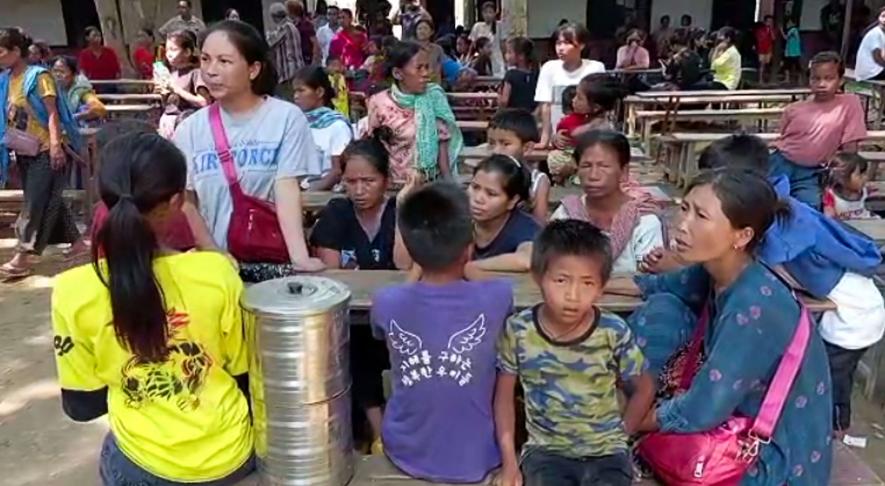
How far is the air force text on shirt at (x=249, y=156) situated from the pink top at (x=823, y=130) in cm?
339

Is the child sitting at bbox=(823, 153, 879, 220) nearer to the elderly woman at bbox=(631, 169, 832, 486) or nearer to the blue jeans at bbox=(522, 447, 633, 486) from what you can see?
the elderly woman at bbox=(631, 169, 832, 486)

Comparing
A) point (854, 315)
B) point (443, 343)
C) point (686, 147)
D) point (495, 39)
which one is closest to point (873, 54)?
point (686, 147)

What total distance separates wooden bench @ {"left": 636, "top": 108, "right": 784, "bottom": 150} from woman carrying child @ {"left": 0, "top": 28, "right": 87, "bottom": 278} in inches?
225

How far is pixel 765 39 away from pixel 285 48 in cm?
892

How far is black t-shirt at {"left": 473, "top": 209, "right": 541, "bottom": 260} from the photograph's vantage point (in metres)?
2.63

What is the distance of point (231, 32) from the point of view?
91.0 inches

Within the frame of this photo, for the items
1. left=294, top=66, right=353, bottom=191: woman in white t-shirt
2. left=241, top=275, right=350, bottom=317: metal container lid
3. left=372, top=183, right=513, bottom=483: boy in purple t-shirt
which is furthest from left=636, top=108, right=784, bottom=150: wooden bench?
left=241, top=275, right=350, bottom=317: metal container lid

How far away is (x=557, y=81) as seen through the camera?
515cm

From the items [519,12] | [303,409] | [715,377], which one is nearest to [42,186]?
[303,409]

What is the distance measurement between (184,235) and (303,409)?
68 centimetres

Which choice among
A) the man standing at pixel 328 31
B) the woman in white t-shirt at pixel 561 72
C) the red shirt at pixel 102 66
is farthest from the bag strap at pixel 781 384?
the red shirt at pixel 102 66

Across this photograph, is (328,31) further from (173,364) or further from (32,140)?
(173,364)

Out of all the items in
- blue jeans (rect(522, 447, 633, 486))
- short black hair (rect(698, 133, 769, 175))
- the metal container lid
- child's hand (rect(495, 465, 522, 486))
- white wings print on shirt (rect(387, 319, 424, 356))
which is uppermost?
short black hair (rect(698, 133, 769, 175))

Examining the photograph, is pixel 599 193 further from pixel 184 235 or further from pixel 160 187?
pixel 160 187
